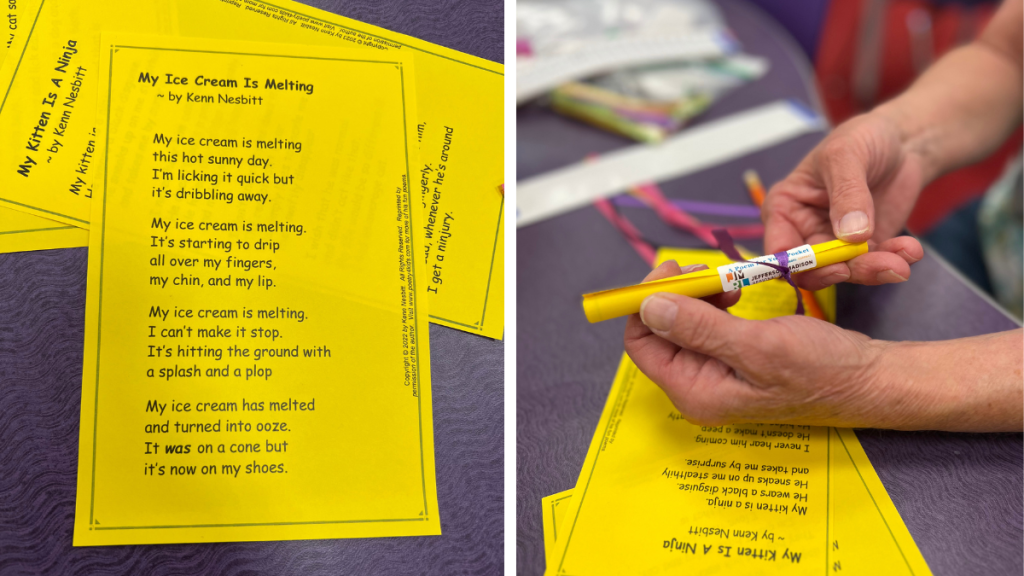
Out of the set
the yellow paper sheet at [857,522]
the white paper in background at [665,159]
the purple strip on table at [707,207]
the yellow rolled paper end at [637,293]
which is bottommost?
the yellow paper sheet at [857,522]

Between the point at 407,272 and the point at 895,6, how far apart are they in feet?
5.44

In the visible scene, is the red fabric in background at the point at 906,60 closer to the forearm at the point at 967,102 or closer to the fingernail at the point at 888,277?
the forearm at the point at 967,102

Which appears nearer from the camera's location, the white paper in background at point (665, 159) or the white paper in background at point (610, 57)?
the white paper in background at point (665, 159)

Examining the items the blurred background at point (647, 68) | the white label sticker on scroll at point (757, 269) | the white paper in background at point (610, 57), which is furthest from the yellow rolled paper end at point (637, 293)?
the white paper in background at point (610, 57)

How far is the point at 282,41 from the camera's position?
60 centimetres

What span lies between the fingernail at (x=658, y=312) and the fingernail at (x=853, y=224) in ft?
0.68

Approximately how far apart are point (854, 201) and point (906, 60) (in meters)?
1.32

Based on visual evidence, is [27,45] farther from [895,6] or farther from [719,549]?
[895,6]

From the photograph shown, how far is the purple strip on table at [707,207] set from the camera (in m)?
0.88

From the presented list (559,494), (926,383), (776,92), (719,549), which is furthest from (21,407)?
(776,92)

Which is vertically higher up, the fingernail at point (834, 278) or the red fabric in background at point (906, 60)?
the red fabric in background at point (906, 60)

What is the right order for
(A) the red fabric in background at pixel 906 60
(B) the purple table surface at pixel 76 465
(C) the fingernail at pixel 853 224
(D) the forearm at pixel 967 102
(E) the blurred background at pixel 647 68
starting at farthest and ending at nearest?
(A) the red fabric in background at pixel 906 60 → (E) the blurred background at pixel 647 68 → (D) the forearm at pixel 967 102 → (C) the fingernail at pixel 853 224 → (B) the purple table surface at pixel 76 465

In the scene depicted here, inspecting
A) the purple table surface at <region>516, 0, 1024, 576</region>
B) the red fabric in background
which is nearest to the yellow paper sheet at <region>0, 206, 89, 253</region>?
the purple table surface at <region>516, 0, 1024, 576</region>

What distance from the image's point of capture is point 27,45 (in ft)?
1.82
